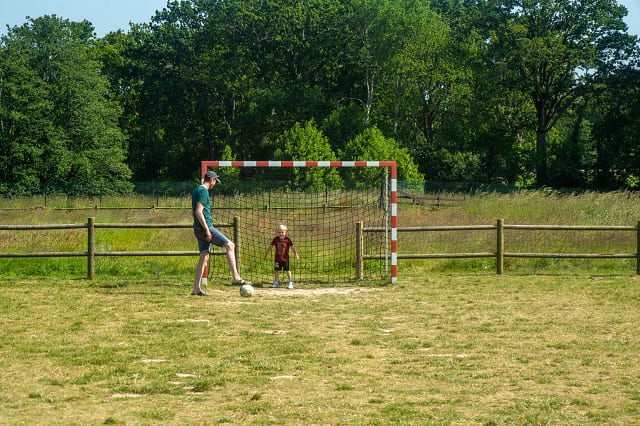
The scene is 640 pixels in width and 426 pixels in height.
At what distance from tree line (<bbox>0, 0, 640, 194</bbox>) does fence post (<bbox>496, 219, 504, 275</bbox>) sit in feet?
127

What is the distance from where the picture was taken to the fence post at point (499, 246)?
17583mm

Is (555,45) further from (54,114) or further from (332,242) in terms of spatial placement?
(332,242)

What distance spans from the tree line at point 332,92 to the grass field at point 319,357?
42178mm

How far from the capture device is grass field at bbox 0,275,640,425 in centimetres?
703

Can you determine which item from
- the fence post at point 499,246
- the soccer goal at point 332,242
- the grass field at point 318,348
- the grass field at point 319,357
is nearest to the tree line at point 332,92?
the soccer goal at point 332,242

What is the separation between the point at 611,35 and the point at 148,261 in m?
48.8

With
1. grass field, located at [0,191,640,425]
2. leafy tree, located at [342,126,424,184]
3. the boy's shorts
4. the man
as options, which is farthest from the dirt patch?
leafy tree, located at [342,126,424,184]

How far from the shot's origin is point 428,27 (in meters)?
63.9

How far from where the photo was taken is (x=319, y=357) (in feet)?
30.2

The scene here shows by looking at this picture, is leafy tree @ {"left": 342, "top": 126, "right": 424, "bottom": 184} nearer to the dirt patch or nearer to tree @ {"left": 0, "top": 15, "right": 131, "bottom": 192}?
tree @ {"left": 0, "top": 15, "right": 131, "bottom": 192}

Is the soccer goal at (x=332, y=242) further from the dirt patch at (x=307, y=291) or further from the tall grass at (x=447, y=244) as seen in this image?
the dirt patch at (x=307, y=291)

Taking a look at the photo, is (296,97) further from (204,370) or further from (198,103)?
(204,370)

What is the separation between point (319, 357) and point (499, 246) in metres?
9.34

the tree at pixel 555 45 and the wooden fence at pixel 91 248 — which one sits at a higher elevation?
the tree at pixel 555 45
